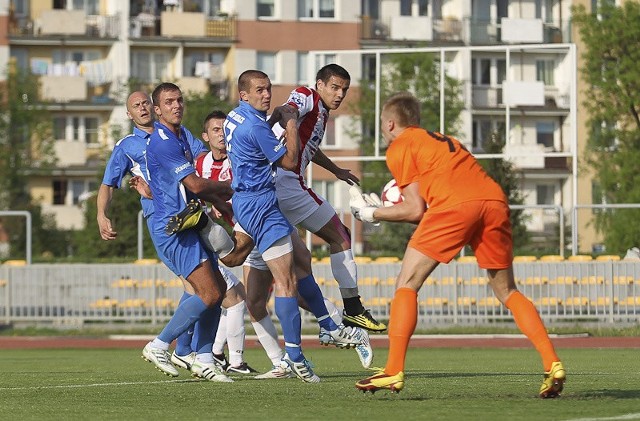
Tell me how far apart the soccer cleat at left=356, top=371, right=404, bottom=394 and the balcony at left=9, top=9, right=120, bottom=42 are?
65.6 m

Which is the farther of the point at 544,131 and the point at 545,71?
the point at 544,131

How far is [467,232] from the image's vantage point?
33.9 ft

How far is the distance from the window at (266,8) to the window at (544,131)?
15.3 metres

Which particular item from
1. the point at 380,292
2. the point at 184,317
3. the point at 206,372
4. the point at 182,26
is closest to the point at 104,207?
the point at 184,317

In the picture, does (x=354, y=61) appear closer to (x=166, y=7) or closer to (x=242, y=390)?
(x=166, y=7)

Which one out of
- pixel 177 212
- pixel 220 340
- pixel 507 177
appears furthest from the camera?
pixel 507 177

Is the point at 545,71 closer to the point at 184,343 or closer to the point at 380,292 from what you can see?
the point at 380,292

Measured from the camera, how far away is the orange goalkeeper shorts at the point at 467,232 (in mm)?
10281

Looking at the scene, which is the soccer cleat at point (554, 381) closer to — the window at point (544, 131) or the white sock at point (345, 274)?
the white sock at point (345, 274)

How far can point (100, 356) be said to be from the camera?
2155cm

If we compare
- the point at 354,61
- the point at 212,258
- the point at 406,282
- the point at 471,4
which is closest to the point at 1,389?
the point at 212,258

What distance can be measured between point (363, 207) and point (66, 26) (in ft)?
215

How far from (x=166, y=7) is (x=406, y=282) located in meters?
66.7

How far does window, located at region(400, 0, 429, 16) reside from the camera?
7762cm
